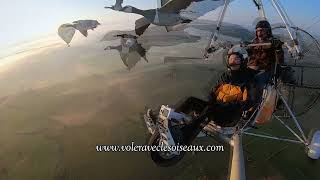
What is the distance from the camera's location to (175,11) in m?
12.5

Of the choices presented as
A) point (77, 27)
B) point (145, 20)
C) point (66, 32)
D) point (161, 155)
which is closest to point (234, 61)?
point (161, 155)

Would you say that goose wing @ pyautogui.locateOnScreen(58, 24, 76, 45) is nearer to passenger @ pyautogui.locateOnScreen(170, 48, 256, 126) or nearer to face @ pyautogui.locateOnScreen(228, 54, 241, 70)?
passenger @ pyautogui.locateOnScreen(170, 48, 256, 126)

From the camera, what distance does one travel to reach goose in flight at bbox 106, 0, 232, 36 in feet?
40.5

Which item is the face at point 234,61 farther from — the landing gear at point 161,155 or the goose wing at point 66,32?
the goose wing at point 66,32

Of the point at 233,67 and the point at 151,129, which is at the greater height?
the point at 233,67

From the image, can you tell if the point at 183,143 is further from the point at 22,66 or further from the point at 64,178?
the point at 22,66

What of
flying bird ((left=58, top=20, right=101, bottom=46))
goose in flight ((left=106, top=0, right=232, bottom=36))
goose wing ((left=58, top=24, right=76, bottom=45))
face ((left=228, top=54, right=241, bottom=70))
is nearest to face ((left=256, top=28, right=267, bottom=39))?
face ((left=228, top=54, right=241, bottom=70))

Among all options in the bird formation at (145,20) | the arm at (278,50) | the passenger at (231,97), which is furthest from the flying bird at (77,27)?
the passenger at (231,97)

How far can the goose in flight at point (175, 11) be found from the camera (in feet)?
40.5

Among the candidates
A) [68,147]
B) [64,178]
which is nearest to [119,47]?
[68,147]

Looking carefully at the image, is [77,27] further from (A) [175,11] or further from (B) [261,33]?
(B) [261,33]

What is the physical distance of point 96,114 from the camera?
14.4 meters

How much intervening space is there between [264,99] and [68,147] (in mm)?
7633

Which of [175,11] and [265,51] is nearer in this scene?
[265,51]
